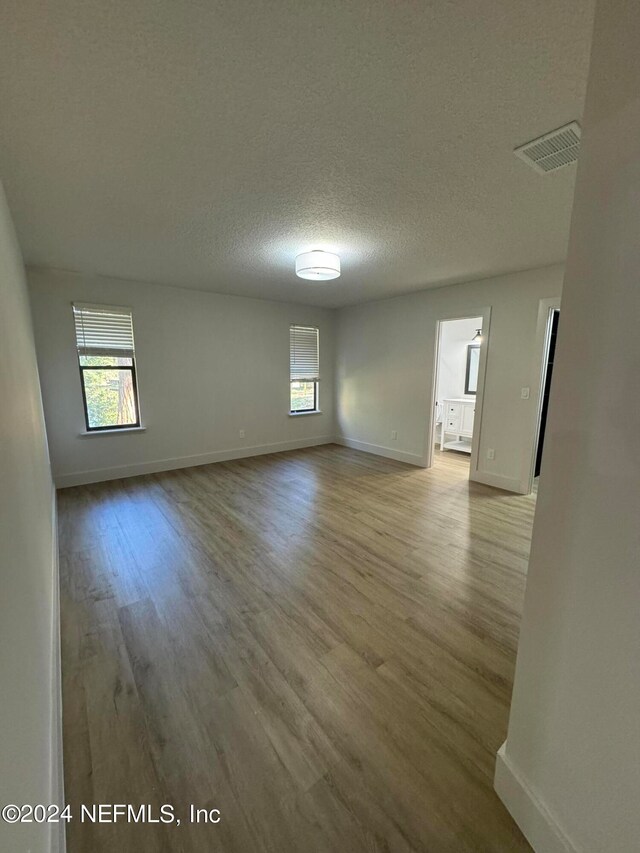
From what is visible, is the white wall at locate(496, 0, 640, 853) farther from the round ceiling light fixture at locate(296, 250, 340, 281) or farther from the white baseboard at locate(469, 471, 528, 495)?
the white baseboard at locate(469, 471, 528, 495)

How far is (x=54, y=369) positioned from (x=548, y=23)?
4.82 metres

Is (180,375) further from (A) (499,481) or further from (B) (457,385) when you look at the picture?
(B) (457,385)

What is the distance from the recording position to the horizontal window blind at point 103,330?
4031 millimetres

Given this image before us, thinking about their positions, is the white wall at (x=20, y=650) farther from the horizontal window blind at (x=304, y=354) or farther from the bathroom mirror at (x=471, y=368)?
the bathroom mirror at (x=471, y=368)

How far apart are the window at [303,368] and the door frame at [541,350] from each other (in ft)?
11.7

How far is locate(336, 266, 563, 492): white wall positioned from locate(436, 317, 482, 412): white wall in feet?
4.52

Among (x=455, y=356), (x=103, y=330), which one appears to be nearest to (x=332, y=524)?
(x=103, y=330)

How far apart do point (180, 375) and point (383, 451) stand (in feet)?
11.3

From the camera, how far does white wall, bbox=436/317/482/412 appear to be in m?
6.32

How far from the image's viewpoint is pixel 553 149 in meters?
1.66

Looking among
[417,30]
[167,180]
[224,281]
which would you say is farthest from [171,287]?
[417,30]

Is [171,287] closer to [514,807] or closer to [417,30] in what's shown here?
[417,30]

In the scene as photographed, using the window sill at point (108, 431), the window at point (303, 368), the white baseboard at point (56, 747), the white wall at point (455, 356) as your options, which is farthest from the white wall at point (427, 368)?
the white baseboard at point (56, 747)

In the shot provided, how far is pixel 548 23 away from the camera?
1.07 meters
